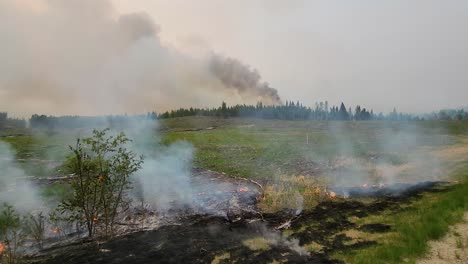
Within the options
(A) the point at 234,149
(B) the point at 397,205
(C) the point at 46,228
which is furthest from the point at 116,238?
(A) the point at 234,149

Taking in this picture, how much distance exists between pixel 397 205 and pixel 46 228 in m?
16.2

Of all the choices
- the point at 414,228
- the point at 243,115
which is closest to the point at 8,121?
the point at 243,115

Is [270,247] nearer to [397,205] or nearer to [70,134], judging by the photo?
[397,205]

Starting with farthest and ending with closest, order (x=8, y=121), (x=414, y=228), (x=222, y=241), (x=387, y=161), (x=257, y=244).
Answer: (x=8, y=121), (x=387, y=161), (x=222, y=241), (x=257, y=244), (x=414, y=228)

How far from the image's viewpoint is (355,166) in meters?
26.4

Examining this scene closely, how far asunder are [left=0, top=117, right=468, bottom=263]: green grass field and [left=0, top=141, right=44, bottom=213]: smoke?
2.82 feet

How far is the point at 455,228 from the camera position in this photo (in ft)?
38.8

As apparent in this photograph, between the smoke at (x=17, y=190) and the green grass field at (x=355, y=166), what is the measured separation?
86 cm

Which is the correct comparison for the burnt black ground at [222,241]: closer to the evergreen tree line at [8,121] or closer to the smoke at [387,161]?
the smoke at [387,161]

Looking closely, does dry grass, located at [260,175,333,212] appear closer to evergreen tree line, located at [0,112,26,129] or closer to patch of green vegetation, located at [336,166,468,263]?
patch of green vegetation, located at [336,166,468,263]

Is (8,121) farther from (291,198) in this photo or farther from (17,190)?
(291,198)

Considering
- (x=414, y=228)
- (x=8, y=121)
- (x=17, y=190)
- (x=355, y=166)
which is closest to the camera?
(x=414, y=228)

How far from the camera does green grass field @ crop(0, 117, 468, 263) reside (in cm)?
1186

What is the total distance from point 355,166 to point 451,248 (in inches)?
624
